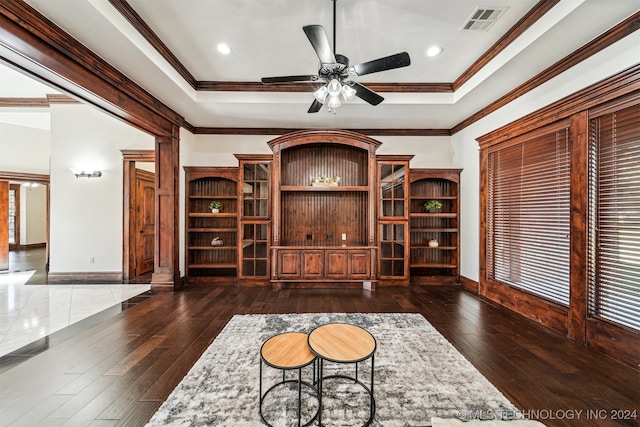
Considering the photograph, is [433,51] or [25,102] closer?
[433,51]

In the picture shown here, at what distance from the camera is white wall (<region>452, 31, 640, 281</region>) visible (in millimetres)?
2386

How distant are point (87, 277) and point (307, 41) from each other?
5.87 metres

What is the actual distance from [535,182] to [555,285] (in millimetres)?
1321

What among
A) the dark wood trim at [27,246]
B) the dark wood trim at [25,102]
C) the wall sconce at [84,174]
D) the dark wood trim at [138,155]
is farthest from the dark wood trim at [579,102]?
the dark wood trim at [27,246]

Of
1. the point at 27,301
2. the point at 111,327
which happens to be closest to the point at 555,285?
the point at 111,327

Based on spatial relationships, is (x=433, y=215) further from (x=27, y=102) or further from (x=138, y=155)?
(x=27, y=102)

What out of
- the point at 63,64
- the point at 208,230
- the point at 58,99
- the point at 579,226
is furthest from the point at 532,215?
the point at 58,99

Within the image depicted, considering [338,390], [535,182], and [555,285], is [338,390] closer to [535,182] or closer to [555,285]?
[555,285]

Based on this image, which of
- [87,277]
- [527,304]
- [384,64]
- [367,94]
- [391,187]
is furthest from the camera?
[87,277]

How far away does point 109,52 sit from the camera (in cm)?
275

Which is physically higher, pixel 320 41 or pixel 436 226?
pixel 320 41

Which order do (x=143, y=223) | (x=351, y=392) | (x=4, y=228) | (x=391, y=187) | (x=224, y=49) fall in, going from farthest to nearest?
(x=4, y=228) → (x=143, y=223) → (x=391, y=187) → (x=224, y=49) → (x=351, y=392)

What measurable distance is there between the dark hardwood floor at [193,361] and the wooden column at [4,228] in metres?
5.01

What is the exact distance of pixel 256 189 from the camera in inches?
190
